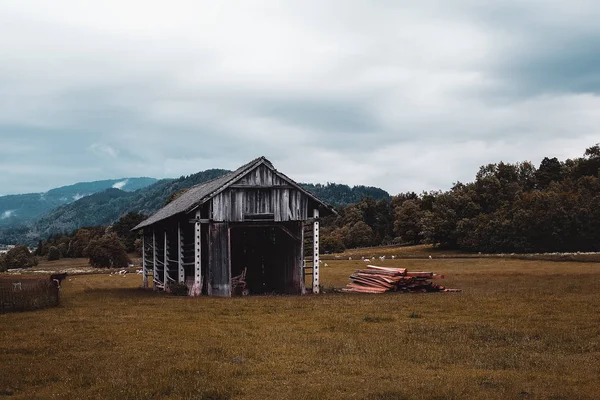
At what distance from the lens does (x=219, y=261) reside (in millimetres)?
34812

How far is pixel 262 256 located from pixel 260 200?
6142 mm

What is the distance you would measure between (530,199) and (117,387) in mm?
96043

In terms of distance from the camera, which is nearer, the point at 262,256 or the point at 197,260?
the point at 197,260

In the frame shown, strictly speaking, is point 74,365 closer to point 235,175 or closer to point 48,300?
point 48,300

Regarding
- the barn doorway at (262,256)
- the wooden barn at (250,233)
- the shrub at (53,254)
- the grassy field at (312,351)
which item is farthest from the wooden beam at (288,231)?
the shrub at (53,254)

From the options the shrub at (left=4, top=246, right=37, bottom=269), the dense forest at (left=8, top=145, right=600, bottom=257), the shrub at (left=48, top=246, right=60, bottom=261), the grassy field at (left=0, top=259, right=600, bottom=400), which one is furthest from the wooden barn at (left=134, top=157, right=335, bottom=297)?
the shrub at (left=48, top=246, right=60, bottom=261)

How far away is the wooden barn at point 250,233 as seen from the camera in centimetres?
3475

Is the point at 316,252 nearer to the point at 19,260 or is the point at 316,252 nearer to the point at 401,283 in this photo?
the point at 401,283

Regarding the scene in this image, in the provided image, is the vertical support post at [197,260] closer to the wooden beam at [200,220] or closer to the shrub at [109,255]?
the wooden beam at [200,220]

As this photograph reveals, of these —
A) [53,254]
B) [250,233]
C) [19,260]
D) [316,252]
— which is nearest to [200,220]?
[250,233]

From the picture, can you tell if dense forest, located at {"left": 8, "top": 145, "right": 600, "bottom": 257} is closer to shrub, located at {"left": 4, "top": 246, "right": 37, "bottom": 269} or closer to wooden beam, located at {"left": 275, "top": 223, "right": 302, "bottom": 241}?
shrub, located at {"left": 4, "top": 246, "right": 37, "bottom": 269}

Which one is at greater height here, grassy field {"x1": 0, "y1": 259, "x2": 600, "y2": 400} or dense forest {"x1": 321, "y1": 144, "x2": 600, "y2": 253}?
dense forest {"x1": 321, "y1": 144, "x2": 600, "y2": 253}

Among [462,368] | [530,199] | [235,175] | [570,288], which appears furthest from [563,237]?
[462,368]

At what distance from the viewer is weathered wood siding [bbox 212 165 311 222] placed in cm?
3500
